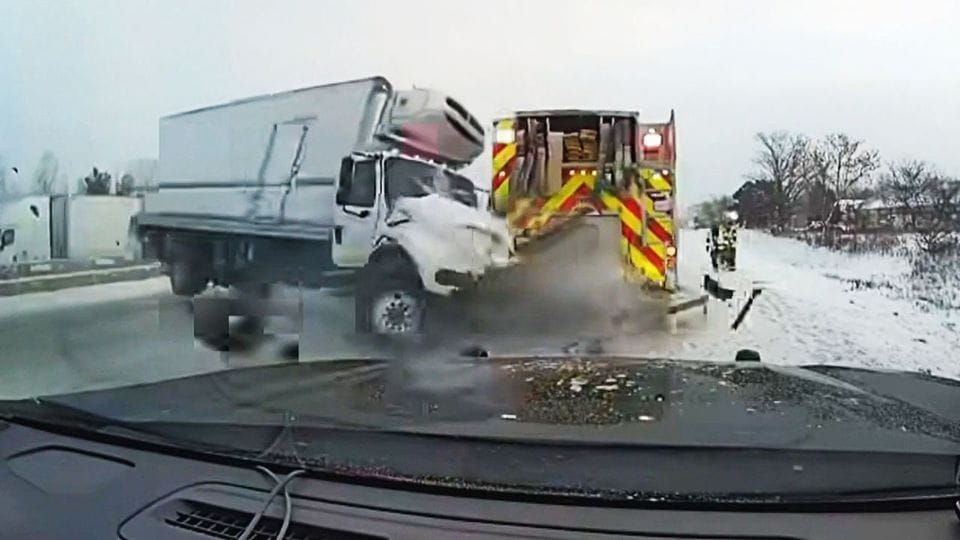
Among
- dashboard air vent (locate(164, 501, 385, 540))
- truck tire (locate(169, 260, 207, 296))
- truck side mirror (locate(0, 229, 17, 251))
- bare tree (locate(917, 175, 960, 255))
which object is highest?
bare tree (locate(917, 175, 960, 255))

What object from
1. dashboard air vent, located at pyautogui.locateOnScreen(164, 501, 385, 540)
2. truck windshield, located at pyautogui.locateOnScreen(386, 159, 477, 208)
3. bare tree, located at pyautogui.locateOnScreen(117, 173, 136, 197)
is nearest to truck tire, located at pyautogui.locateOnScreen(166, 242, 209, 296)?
bare tree, located at pyautogui.locateOnScreen(117, 173, 136, 197)

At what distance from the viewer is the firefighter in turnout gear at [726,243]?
3.15 meters

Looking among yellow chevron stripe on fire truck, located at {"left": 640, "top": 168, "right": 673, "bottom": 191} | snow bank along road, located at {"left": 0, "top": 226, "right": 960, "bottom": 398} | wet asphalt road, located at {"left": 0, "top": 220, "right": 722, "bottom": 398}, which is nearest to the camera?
snow bank along road, located at {"left": 0, "top": 226, "right": 960, "bottom": 398}

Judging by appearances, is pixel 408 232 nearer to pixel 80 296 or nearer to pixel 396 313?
pixel 396 313

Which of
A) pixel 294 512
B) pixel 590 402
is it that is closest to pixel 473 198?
pixel 590 402

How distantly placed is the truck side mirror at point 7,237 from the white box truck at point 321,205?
395 millimetres

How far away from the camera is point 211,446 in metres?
1.82

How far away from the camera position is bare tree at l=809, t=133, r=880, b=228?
2.90m

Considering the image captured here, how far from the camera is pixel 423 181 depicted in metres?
3.34

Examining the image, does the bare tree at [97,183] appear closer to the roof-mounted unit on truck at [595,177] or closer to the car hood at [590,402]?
the car hood at [590,402]

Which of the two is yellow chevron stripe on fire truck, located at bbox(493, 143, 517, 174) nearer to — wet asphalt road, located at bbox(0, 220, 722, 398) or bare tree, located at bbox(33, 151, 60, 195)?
wet asphalt road, located at bbox(0, 220, 722, 398)

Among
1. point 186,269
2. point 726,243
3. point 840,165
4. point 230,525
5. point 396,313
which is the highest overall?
point 840,165

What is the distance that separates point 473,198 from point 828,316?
1.11 m

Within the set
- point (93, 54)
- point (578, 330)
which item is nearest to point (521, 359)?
point (578, 330)
